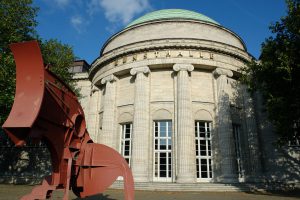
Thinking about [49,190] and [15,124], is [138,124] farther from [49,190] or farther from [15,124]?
[15,124]

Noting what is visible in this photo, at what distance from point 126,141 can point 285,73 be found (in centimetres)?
1393

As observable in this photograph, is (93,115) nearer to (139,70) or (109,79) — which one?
(109,79)

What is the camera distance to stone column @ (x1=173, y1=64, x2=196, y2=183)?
20.0m

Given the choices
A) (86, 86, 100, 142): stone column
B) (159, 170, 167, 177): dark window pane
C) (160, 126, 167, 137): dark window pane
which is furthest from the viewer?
(86, 86, 100, 142): stone column

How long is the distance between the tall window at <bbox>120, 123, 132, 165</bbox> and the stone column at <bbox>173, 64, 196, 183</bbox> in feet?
15.7

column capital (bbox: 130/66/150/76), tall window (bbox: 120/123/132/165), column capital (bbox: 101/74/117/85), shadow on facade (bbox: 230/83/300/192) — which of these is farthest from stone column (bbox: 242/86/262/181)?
column capital (bbox: 101/74/117/85)

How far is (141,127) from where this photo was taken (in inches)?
852

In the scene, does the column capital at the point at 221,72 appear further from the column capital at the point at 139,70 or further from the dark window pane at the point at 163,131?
the dark window pane at the point at 163,131

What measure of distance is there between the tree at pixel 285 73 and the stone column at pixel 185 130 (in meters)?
6.46

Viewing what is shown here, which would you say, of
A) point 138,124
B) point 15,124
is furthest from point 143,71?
point 15,124

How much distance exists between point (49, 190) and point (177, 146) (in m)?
14.2

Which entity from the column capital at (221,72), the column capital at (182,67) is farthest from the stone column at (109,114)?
the column capital at (221,72)

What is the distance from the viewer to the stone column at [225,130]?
20.7 metres

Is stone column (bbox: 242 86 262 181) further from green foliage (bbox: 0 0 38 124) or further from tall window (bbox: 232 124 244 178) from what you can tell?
green foliage (bbox: 0 0 38 124)
